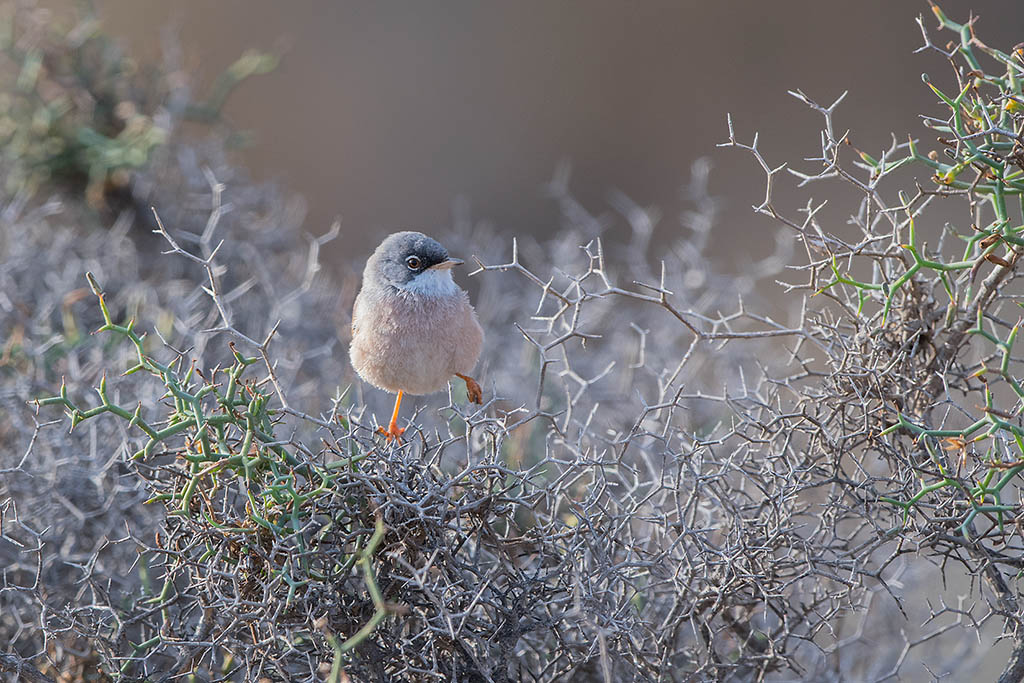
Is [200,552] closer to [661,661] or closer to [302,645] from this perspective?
[302,645]

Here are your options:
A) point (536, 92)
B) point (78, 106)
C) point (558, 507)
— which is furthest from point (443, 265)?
point (536, 92)

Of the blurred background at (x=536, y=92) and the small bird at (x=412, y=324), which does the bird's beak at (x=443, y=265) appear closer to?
the small bird at (x=412, y=324)

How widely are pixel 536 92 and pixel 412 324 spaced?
583cm

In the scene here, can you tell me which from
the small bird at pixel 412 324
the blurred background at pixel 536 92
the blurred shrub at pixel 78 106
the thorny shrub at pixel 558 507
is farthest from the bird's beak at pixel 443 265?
the blurred background at pixel 536 92

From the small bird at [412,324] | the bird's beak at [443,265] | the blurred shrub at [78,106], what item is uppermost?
the bird's beak at [443,265]

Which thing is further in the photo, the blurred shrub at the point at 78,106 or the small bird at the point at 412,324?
the blurred shrub at the point at 78,106

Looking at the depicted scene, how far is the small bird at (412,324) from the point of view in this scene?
2.70 m

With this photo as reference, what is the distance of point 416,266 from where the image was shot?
2859 millimetres

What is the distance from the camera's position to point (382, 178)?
7.98 metres

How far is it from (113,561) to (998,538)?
7.41 ft

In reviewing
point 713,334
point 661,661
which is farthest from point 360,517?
point 713,334

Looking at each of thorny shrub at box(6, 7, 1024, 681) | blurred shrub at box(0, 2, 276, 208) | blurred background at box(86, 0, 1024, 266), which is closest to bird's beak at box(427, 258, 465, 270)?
thorny shrub at box(6, 7, 1024, 681)

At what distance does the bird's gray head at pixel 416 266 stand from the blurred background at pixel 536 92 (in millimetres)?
4369

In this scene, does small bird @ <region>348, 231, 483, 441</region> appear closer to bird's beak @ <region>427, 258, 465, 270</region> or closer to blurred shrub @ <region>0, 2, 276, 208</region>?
bird's beak @ <region>427, 258, 465, 270</region>
